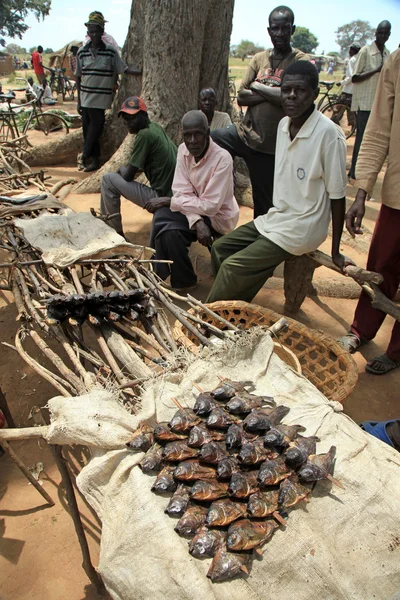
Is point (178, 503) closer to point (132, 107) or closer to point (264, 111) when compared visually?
point (264, 111)

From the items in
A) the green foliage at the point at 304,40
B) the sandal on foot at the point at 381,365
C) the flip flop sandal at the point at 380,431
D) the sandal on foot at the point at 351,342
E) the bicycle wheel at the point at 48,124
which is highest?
the green foliage at the point at 304,40

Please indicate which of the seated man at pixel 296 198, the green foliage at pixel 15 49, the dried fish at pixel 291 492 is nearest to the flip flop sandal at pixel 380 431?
the dried fish at pixel 291 492

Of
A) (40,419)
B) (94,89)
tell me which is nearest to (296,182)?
(40,419)

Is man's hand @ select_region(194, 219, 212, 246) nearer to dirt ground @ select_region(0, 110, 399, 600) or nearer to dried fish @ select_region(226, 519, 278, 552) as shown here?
dirt ground @ select_region(0, 110, 399, 600)

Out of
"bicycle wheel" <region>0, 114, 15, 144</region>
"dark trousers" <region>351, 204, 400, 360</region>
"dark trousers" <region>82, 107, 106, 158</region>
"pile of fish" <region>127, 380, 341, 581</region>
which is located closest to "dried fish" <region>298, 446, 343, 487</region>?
"pile of fish" <region>127, 380, 341, 581</region>

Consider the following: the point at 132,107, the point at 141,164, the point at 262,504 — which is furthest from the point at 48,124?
the point at 262,504

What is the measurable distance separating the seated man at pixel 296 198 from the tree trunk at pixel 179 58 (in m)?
3.07

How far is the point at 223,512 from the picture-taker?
4.63 ft

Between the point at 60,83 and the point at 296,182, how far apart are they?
16.7 meters

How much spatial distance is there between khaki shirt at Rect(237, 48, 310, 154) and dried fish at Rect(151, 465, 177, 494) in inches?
132

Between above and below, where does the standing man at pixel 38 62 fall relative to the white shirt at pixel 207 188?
above

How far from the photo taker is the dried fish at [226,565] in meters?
1.29

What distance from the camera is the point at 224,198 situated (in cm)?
378

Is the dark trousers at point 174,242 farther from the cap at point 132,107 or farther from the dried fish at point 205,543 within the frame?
the dried fish at point 205,543
